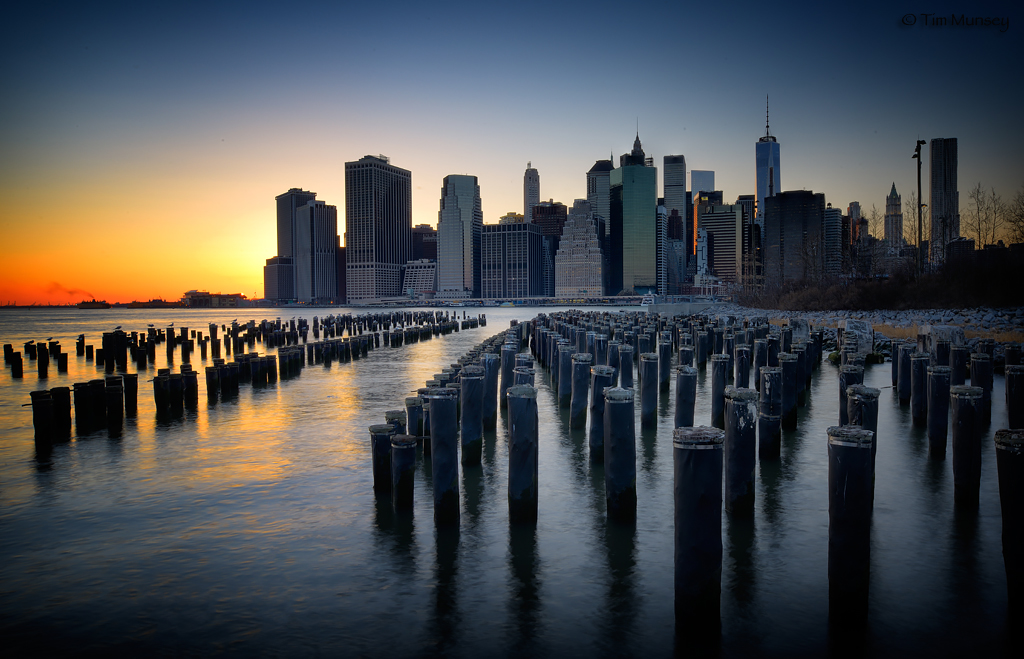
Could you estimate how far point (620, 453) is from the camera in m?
7.55

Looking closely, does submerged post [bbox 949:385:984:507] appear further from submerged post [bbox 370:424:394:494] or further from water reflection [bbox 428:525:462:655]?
submerged post [bbox 370:424:394:494]

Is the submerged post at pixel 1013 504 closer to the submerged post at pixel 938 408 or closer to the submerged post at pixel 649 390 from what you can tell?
the submerged post at pixel 938 408

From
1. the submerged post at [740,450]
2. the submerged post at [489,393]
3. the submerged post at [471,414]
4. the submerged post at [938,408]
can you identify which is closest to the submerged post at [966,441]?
the submerged post at [938,408]

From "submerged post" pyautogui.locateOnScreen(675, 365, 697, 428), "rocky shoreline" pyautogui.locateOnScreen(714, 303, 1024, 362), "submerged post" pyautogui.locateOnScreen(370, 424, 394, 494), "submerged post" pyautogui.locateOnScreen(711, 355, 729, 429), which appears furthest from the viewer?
"rocky shoreline" pyautogui.locateOnScreen(714, 303, 1024, 362)

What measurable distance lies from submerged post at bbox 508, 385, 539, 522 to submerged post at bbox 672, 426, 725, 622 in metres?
2.66

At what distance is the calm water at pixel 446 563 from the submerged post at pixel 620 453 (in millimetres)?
313

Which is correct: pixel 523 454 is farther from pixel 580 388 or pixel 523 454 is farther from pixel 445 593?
pixel 580 388

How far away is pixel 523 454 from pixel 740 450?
8.67 feet

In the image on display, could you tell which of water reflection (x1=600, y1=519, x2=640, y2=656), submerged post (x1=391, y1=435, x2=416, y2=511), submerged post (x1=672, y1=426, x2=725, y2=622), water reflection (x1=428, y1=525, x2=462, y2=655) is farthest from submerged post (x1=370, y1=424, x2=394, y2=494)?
submerged post (x1=672, y1=426, x2=725, y2=622)

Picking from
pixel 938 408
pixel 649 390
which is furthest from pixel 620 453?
pixel 938 408

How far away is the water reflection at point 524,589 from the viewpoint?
537 cm

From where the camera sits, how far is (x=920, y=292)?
3709 centimetres

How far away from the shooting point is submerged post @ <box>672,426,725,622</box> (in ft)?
17.0

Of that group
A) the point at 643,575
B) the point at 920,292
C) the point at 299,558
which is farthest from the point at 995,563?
the point at 920,292
